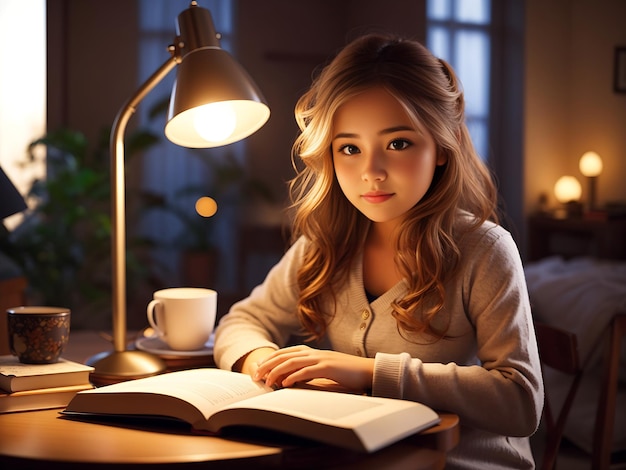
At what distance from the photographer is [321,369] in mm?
1018

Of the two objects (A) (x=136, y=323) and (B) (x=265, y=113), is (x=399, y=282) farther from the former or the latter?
(A) (x=136, y=323)

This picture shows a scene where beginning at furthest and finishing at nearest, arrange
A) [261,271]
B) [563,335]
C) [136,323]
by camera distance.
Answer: [261,271] → [136,323] → [563,335]

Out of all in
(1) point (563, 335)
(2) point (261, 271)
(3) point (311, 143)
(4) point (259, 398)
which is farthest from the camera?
(2) point (261, 271)

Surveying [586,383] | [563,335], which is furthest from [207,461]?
[586,383]

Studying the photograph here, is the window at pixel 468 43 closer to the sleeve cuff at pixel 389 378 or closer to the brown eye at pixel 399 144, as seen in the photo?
the brown eye at pixel 399 144

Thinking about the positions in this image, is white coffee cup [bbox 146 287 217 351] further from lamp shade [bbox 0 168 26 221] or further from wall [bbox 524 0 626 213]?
wall [bbox 524 0 626 213]

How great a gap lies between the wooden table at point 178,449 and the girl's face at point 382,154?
0.37m

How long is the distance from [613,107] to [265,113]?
4336 mm

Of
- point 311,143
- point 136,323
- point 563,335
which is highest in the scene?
point 311,143

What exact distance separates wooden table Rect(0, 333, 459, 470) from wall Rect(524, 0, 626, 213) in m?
4.45

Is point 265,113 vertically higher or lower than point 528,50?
lower

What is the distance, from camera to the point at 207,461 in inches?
30.3

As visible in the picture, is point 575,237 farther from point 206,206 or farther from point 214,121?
point 214,121

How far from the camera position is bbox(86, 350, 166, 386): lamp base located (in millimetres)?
1136
